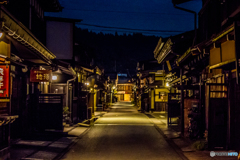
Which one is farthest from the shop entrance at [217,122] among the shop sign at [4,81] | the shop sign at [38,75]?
the shop sign at [38,75]

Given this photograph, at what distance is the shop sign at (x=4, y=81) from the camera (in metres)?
8.76

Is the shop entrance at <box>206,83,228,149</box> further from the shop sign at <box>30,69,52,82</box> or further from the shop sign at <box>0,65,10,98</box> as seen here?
the shop sign at <box>30,69,52,82</box>

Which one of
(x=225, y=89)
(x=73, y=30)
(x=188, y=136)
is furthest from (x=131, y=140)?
(x=73, y=30)

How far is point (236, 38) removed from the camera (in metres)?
8.36

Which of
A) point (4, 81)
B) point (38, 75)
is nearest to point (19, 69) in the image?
point (38, 75)

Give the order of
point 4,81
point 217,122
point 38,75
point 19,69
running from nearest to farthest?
point 4,81 < point 217,122 < point 19,69 < point 38,75

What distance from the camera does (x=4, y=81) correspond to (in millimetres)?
8781

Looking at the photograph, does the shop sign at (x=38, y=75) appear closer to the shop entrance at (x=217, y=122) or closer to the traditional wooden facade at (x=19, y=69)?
the traditional wooden facade at (x=19, y=69)

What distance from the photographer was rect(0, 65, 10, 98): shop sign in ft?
28.7

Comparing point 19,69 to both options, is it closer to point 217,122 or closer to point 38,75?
point 38,75

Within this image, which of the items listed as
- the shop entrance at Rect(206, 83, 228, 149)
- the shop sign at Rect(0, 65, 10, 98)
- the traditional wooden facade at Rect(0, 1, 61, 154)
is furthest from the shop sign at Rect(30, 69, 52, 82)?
the shop entrance at Rect(206, 83, 228, 149)

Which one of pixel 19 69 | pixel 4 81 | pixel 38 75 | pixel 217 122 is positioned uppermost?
pixel 19 69

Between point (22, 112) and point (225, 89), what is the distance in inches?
436

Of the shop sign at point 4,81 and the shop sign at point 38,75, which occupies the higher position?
the shop sign at point 38,75
